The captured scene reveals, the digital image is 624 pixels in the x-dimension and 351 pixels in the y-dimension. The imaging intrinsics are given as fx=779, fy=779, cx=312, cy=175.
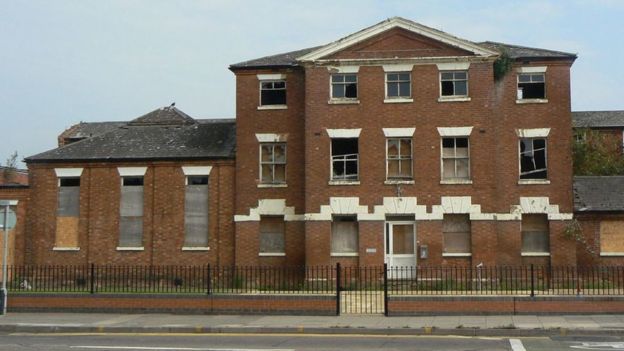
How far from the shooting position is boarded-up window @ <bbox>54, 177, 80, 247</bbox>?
35219 millimetres

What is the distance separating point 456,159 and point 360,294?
9634 millimetres

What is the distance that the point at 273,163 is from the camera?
34.3 metres

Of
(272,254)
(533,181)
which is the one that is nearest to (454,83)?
(533,181)

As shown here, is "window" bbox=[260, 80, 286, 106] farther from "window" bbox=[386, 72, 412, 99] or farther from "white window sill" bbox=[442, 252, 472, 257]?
"white window sill" bbox=[442, 252, 472, 257]

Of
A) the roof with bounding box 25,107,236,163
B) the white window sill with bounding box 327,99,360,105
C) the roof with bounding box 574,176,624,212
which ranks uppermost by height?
the white window sill with bounding box 327,99,360,105

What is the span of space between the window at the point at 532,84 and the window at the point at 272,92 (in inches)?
404

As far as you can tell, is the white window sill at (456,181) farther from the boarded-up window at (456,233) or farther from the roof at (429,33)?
the roof at (429,33)

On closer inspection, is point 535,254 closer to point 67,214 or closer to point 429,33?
point 429,33

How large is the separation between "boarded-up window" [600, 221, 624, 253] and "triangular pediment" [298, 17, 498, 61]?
28.0ft

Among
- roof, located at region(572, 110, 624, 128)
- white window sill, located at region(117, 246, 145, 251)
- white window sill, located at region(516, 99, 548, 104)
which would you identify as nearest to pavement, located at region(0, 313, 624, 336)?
white window sill, located at region(117, 246, 145, 251)

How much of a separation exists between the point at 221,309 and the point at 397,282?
9.13 m

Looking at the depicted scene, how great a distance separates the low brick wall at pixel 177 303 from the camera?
A: 72.9ft

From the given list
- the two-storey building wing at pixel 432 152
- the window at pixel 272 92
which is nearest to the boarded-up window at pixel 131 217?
the window at pixel 272 92

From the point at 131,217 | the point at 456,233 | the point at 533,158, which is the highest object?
the point at 533,158
